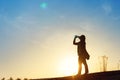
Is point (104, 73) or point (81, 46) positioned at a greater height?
point (81, 46)

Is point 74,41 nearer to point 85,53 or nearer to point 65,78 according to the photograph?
point 85,53

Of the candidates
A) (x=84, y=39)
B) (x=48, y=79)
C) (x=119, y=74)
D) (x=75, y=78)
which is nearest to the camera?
(x=119, y=74)

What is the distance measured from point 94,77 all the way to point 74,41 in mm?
4039

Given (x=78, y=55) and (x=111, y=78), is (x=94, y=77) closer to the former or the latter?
(x=111, y=78)

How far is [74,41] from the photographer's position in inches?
582

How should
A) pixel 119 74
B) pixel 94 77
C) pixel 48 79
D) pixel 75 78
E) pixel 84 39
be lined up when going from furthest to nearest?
pixel 84 39
pixel 48 79
pixel 75 78
pixel 94 77
pixel 119 74

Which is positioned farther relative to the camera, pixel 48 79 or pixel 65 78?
pixel 48 79

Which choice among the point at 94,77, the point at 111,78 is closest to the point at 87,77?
the point at 94,77

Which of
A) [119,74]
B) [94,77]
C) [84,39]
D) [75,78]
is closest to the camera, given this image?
[119,74]

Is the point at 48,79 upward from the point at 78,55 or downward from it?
downward

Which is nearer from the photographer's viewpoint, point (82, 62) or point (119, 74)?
point (119, 74)

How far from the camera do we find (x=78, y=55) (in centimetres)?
1482

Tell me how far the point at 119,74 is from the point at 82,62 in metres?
4.50

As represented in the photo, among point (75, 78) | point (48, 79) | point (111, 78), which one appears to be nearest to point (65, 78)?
point (75, 78)
